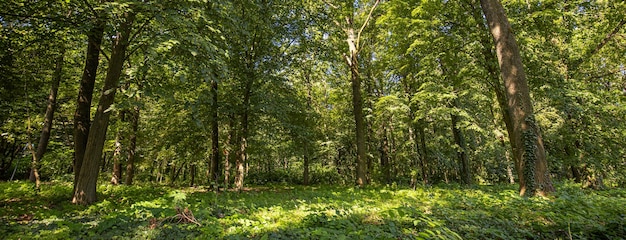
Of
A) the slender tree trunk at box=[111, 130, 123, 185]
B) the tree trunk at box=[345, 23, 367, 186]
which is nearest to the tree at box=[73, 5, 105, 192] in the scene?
the slender tree trunk at box=[111, 130, 123, 185]

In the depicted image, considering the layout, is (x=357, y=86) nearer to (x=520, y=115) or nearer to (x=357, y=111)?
(x=357, y=111)

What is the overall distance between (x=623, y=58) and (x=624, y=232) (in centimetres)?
1681

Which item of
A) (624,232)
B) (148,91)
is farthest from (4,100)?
(624,232)

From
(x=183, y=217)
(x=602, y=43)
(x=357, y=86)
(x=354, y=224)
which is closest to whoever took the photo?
(x=354, y=224)

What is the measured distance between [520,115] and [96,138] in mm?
12060

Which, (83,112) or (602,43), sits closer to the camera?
(83,112)

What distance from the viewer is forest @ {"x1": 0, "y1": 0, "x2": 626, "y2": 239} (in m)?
4.98

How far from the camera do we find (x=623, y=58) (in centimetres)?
1463

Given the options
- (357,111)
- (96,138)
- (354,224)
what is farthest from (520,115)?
(96,138)

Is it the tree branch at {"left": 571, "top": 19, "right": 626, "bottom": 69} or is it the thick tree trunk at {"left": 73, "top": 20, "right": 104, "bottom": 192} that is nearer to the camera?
the thick tree trunk at {"left": 73, "top": 20, "right": 104, "bottom": 192}

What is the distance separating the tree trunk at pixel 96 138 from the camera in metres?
7.62

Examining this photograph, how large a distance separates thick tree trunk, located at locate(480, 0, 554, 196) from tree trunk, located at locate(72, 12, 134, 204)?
35.3ft

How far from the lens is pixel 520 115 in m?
8.27

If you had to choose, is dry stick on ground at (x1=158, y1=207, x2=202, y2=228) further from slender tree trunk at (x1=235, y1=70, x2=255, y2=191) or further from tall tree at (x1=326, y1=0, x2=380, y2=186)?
tall tree at (x1=326, y1=0, x2=380, y2=186)
